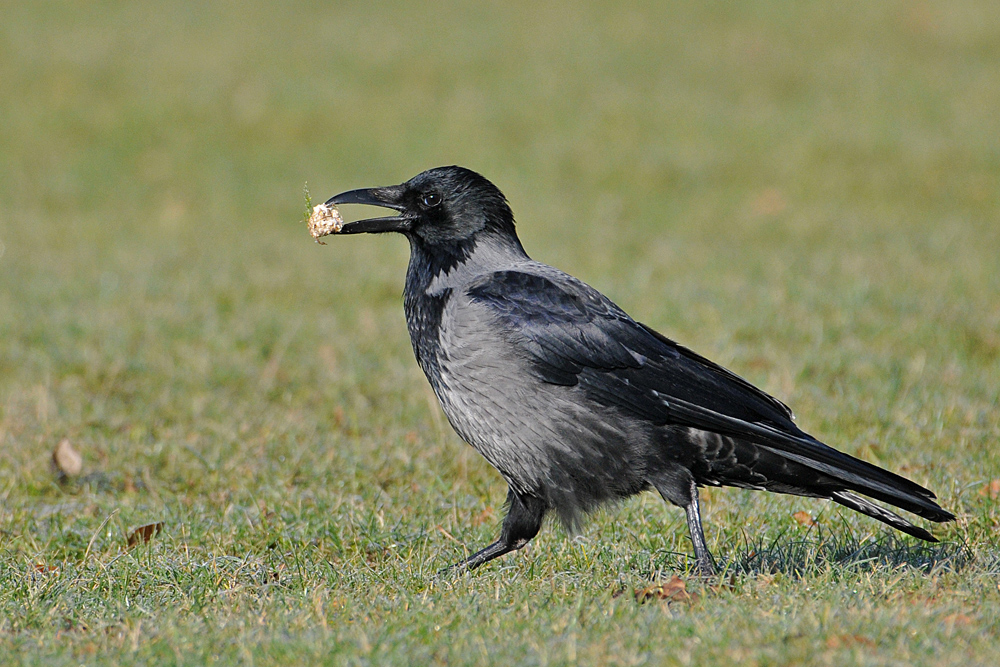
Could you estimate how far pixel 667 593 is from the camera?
11.9 feet

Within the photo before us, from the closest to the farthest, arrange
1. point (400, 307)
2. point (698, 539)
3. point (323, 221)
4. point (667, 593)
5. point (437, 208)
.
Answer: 1. point (667, 593)
2. point (698, 539)
3. point (437, 208)
4. point (323, 221)
5. point (400, 307)

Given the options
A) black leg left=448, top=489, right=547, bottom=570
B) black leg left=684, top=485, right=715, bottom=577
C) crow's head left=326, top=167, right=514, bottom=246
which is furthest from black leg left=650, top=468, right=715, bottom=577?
crow's head left=326, top=167, right=514, bottom=246

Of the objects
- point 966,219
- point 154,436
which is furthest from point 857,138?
point 154,436

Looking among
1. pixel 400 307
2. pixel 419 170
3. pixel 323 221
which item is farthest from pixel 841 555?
pixel 419 170

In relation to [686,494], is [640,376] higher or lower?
higher

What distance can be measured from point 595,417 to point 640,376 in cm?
23

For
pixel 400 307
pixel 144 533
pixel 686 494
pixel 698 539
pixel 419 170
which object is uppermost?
pixel 419 170

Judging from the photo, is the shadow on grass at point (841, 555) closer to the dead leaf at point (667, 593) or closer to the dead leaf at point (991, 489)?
the dead leaf at point (667, 593)

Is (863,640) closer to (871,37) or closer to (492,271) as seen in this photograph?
(492,271)

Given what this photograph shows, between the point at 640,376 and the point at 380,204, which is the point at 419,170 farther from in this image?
the point at 640,376

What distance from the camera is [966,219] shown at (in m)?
13.4

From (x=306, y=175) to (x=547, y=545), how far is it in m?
11.3

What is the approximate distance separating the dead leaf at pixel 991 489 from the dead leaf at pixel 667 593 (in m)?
1.91

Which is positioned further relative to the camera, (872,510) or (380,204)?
(380,204)
